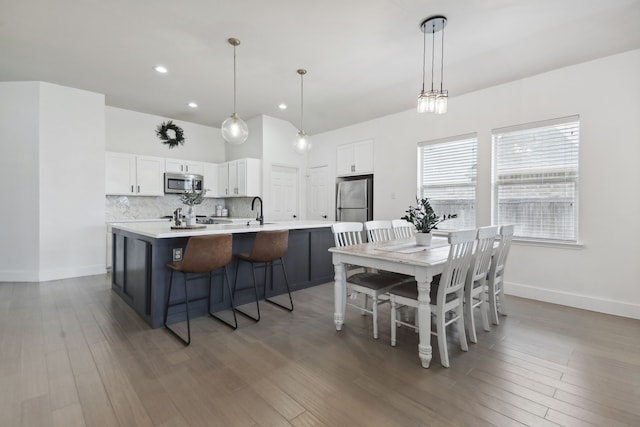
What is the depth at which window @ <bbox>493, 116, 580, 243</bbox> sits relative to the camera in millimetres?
3398

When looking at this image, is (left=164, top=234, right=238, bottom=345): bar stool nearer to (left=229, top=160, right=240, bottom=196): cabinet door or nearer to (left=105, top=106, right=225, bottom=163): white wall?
(left=229, top=160, right=240, bottom=196): cabinet door

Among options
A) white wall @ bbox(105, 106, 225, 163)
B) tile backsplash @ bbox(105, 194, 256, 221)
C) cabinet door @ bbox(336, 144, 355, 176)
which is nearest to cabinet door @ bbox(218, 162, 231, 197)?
tile backsplash @ bbox(105, 194, 256, 221)

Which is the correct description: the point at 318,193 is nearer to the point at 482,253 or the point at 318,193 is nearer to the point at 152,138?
the point at 152,138

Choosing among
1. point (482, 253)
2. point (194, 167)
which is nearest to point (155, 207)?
point (194, 167)

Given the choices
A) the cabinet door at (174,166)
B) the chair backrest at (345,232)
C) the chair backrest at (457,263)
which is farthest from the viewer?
the cabinet door at (174,166)

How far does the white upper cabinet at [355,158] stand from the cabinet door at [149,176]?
3457 mm

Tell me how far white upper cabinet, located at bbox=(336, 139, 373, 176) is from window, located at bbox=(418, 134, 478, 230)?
1.00 m

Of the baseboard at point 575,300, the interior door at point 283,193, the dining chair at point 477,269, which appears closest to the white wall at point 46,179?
the interior door at point 283,193

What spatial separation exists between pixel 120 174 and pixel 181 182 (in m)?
1.03

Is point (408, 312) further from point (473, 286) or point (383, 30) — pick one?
point (383, 30)

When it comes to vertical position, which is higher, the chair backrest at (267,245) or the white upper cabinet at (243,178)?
the white upper cabinet at (243,178)

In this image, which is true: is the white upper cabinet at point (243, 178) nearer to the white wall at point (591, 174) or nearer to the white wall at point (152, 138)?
the white wall at point (152, 138)

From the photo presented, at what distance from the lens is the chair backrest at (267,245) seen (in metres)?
3.00

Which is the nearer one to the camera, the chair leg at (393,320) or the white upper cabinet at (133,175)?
the chair leg at (393,320)
